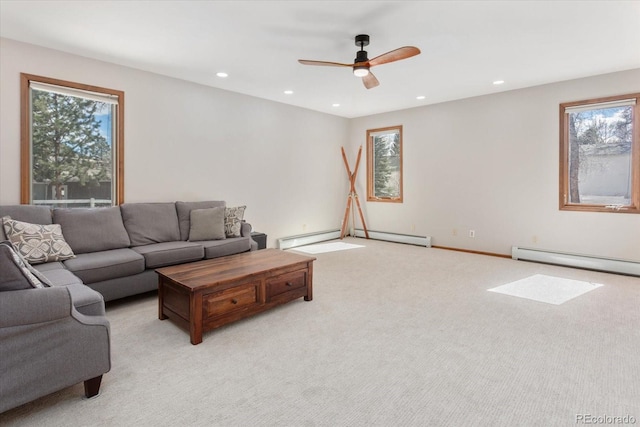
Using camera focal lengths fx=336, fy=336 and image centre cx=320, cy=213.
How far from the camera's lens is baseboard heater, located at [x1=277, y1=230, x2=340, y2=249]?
5901mm

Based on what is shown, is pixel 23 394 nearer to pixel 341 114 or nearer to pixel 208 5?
pixel 208 5

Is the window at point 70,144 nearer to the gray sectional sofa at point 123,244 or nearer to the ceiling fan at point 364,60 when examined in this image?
the gray sectional sofa at point 123,244

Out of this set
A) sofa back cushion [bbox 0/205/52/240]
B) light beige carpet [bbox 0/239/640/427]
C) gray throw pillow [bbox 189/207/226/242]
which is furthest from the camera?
gray throw pillow [bbox 189/207/226/242]

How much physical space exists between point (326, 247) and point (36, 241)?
413 centimetres

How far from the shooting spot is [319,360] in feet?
7.22

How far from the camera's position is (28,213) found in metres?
3.16

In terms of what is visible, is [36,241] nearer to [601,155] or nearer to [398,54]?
[398,54]

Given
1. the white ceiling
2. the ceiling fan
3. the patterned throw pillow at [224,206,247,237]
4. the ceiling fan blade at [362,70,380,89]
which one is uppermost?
the white ceiling

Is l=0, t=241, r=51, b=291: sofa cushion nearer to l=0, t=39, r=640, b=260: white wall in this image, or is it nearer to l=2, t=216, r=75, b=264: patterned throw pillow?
l=2, t=216, r=75, b=264: patterned throw pillow

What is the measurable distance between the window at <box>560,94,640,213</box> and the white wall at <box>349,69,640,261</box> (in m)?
0.11

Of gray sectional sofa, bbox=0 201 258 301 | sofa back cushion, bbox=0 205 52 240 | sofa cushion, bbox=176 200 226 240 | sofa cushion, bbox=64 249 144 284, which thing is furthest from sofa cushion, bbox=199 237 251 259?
sofa back cushion, bbox=0 205 52 240

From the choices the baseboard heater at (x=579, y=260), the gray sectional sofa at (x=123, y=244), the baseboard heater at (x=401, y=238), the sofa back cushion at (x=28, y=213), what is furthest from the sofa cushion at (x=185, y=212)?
the baseboard heater at (x=579, y=260)

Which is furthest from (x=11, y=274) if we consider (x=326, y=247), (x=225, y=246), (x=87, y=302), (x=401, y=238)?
(x=401, y=238)

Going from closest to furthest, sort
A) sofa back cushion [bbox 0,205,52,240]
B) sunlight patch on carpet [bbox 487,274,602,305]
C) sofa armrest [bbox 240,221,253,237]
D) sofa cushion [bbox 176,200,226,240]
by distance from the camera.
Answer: sofa back cushion [bbox 0,205,52,240] < sunlight patch on carpet [bbox 487,274,602,305] < sofa cushion [bbox 176,200,226,240] < sofa armrest [bbox 240,221,253,237]
